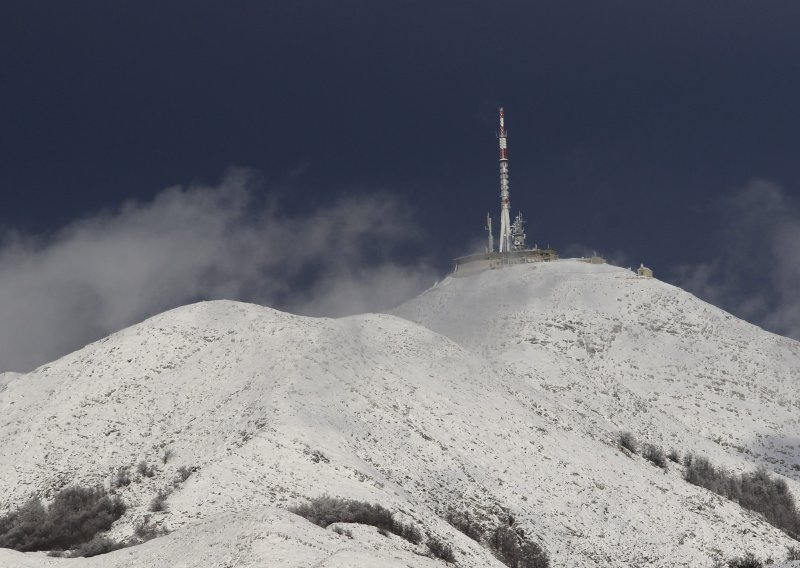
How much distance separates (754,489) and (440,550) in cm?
3932

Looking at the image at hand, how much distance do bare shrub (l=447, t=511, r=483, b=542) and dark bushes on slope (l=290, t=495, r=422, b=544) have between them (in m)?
6.01

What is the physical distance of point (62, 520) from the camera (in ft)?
142

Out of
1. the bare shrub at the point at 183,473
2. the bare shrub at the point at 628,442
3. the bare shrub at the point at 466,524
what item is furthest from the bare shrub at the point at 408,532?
the bare shrub at the point at 628,442

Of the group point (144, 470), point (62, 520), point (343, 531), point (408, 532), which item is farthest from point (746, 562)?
point (62, 520)

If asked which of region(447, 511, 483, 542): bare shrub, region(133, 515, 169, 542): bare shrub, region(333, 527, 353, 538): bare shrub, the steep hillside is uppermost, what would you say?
the steep hillside

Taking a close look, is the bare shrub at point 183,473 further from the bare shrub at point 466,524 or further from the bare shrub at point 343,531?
the bare shrub at point 466,524

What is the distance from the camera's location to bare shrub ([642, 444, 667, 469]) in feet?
215


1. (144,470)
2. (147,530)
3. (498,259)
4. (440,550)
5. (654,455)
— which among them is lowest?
(440,550)

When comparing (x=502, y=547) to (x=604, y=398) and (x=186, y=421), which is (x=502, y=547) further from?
(x=604, y=398)

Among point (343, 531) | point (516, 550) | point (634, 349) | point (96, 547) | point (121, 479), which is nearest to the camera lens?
point (343, 531)

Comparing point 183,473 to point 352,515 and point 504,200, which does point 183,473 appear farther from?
point 504,200

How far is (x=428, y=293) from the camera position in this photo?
132125 mm

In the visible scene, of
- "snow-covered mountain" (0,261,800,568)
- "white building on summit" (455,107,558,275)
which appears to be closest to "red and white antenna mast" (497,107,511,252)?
"white building on summit" (455,107,558,275)

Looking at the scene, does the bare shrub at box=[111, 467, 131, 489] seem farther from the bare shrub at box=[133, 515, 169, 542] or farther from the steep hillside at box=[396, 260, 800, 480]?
the steep hillside at box=[396, 260, 800, 480]
